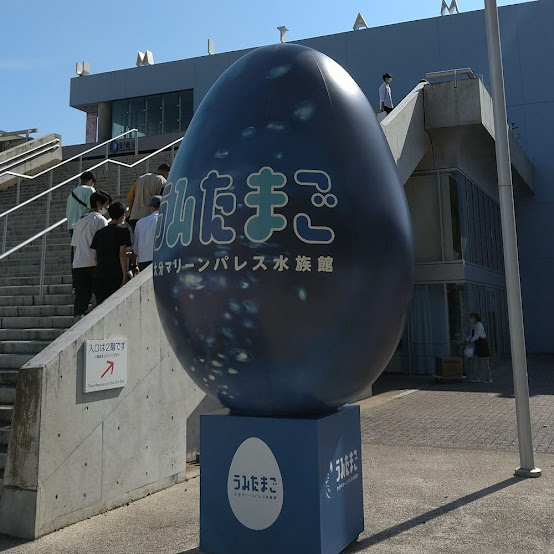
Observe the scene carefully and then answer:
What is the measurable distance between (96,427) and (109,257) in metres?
2.13

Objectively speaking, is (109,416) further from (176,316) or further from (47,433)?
(176,316)

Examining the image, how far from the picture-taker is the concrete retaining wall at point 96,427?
4.57 metres

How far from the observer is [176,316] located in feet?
12.7

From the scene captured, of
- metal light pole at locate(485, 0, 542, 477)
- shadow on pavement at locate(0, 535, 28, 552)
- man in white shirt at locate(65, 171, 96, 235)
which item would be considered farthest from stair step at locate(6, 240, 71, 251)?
metal light pole at locate(485, 0, 542, 477)

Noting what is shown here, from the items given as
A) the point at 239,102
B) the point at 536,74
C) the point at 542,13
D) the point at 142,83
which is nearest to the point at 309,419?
the point at 239,102

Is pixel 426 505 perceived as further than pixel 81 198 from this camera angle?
No

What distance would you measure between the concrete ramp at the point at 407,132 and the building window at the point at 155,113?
57.5 ft

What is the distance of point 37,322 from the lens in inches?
277

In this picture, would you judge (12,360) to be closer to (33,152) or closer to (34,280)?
(34,280)

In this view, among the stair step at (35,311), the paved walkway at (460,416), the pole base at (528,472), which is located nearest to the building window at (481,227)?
the paved walkway at (460,416)

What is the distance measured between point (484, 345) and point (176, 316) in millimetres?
12161

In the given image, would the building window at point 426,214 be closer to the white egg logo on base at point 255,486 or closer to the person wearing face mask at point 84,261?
the person wearing face mask at point 84,261

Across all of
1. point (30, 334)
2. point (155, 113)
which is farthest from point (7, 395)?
point (155, 113)

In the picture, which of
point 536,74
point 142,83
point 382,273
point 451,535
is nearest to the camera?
point 382,273
